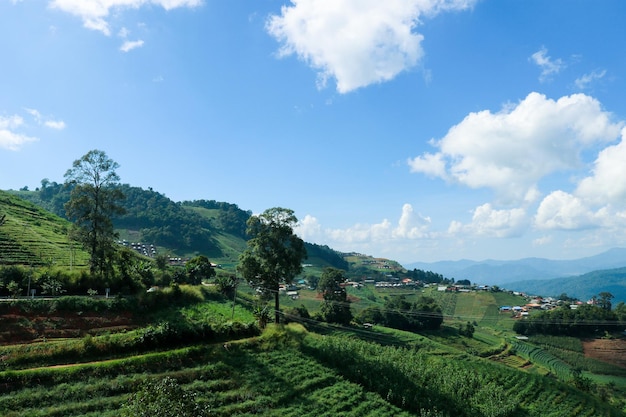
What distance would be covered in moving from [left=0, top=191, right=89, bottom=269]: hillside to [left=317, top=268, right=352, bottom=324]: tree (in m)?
34.7

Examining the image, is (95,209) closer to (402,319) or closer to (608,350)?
(402,319)

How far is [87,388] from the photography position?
66.5 feet

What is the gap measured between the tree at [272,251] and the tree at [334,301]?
994 inches

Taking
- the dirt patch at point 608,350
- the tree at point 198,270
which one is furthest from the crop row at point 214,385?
the dirt patch at point 608,350

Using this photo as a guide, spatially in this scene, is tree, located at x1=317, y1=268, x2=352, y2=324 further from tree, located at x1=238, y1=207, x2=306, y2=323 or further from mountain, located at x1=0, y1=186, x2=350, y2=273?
mountain, located at x1=0, y1=186, x2=350, y2=273

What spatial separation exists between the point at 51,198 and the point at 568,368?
208 meters

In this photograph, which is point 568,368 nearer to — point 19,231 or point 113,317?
point 113,317

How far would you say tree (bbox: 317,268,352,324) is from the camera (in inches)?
2494

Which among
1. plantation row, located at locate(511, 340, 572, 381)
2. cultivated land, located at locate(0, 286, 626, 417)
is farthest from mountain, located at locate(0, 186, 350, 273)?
plantation row, located at locate(511, 340, 572, 381)

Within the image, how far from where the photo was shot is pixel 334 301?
64.4 metres

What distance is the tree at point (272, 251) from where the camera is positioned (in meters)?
38.9

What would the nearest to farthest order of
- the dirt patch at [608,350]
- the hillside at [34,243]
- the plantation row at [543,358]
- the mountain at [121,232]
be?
the hillside at [34,243], the mountain at [121,232], the plantation row at [543,358], the dirt patch at [608,350]

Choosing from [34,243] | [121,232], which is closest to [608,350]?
[34,243]

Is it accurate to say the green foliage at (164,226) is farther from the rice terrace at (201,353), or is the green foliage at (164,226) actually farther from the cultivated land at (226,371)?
the cultivated land at (226,371)
